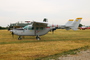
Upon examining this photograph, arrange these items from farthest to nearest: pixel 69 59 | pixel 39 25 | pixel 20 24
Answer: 1. pixel 20 24
2. pixel 39 25
3. pixel 69 59

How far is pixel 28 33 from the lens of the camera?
52.7 ft

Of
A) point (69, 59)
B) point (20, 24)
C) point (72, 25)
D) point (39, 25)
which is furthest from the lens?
Result: point (20, 24)

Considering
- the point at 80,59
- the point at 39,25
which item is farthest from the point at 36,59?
the point at 39,25

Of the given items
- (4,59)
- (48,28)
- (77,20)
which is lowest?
(4,59)

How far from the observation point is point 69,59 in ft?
19.3

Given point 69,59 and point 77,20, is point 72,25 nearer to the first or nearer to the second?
point 77,20

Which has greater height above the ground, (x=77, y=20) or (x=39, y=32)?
(x=77, y=20)

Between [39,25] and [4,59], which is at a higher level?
[39,25]

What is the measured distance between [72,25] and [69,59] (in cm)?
1460

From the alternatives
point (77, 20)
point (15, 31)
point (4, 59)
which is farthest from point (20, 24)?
point (4, 59)

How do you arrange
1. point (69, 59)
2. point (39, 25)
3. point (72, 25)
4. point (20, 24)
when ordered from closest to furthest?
1. point (69, 59)
2. point (39, 25)
3. point (72, 25)
4. point (20, 24)

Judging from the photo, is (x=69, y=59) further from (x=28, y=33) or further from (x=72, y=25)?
(x=72, y=25)

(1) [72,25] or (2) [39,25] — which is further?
(1) [72,25]

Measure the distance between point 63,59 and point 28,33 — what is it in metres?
10.7
